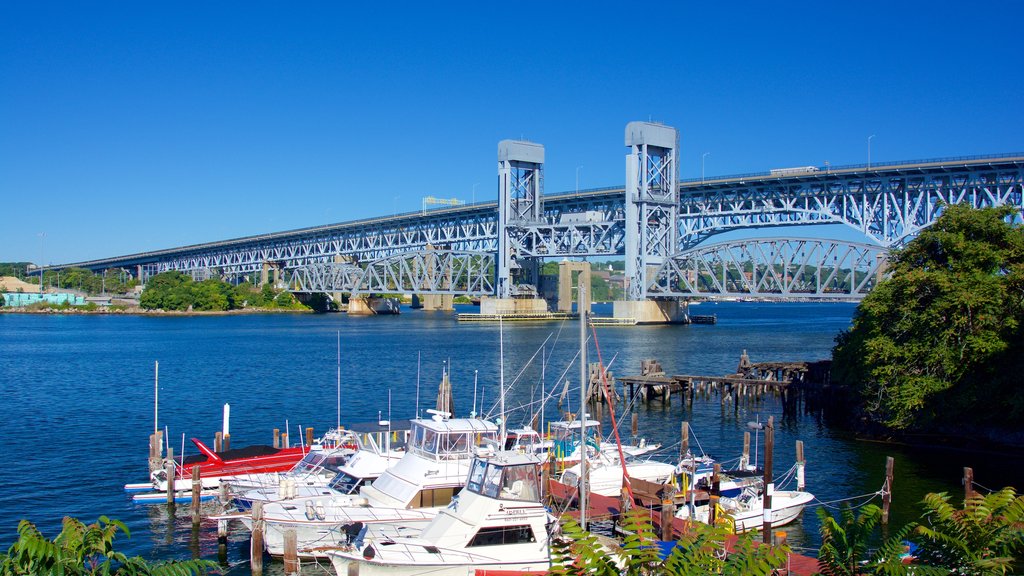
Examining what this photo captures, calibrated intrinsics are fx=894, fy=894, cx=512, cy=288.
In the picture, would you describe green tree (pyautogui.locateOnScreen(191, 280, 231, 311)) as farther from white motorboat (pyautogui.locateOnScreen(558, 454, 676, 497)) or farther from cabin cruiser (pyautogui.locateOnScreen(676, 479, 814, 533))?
cabin cruiser (pyautogui.locateOnScreen(676, 479, 814, 533))

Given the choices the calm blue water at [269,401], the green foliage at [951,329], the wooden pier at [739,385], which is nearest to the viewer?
the calm blue water at [269,401]

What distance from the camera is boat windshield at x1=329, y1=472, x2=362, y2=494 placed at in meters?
22.7


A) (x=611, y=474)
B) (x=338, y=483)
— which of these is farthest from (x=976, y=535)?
(x=338, y=483)

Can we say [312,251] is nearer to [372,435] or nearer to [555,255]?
[555,255]

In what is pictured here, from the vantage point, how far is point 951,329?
31531mm

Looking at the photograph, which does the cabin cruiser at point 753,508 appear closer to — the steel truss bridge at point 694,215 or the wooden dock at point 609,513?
the wooden dock at point 609,513

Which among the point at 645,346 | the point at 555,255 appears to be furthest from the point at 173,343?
the point at 555,255

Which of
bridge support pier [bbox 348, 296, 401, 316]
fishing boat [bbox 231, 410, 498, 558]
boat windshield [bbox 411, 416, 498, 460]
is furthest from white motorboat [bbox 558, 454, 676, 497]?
bridge support pier [bbox 348, 296, 401, 316]

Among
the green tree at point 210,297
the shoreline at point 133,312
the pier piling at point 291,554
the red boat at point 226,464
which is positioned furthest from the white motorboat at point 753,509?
the green tree at point 210,297

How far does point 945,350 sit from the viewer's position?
1231 inches

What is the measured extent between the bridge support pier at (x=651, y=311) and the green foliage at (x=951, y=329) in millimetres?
76809

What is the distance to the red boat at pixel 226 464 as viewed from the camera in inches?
1045

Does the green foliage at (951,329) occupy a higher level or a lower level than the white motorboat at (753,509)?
higher

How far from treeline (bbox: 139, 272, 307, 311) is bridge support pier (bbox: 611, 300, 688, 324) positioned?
7891 cm
